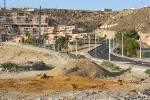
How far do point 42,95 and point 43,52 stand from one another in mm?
54985

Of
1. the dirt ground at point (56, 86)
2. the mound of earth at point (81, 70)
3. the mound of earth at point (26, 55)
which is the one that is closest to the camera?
the dirt ground at point (56, 86)

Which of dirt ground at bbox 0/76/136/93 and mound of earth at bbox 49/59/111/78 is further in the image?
mound of earth at bbox 49/59/111/78

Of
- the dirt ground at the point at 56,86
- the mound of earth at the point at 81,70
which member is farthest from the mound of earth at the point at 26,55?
the dirt ground at the point at 56,86

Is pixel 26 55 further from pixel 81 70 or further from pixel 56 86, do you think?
pixel 56 86

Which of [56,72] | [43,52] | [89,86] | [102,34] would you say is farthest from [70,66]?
[102,34]

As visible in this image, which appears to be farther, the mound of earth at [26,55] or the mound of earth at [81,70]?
the mound of earth at [26,55]

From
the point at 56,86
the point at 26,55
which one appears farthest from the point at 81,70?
the point at 26,55

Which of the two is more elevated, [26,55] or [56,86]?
[26,55]

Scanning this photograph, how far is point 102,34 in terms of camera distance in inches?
7721

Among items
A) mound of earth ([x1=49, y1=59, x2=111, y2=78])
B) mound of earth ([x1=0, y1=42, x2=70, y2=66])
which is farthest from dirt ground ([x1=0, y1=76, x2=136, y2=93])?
mound of earth ([x1=0, y1=42, x2=70, y2=66])

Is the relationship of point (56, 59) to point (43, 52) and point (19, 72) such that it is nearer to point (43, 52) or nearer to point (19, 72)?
point (43, 52)

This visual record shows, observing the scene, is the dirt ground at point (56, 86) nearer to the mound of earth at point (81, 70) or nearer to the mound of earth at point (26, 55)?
the mound of earth at point (81, 70)

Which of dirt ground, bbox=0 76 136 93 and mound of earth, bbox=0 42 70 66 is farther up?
mound of earth, bbox=0 42 70 66

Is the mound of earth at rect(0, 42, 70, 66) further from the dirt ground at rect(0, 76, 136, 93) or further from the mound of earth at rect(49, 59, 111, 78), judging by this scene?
the dirt ground at rect(0, 76, 136, 93)
